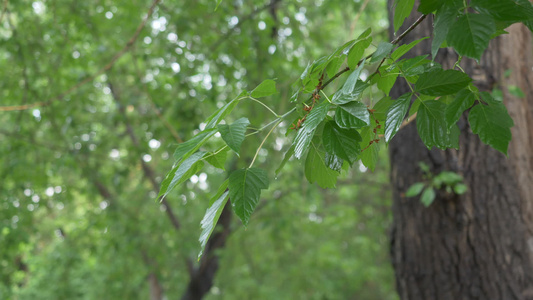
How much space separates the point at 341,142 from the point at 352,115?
59 mm

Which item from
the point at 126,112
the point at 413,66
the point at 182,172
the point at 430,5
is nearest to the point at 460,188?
the point at 413,66

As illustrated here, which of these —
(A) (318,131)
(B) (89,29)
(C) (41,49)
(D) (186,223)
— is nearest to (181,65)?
(B) (89,29)

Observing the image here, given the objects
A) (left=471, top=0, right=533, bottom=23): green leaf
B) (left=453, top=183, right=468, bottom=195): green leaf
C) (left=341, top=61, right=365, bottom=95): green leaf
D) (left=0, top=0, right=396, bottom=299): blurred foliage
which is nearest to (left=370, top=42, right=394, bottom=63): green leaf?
(left=341, top=61, right=365, bottom=95): green leaf

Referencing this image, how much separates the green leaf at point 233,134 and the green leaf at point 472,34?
0.35 m

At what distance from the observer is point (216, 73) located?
4875 millimetres

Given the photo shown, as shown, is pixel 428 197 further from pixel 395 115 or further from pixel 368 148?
pixel 395 115

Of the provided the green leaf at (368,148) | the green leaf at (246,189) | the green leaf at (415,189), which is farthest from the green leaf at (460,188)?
the green leaf at (246,189)

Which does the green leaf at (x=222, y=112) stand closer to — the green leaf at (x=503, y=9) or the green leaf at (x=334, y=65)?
the green leaf at (x=334, y=65)

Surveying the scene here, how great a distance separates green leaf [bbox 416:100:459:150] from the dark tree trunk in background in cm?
129

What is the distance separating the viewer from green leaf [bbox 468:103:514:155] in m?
0.80

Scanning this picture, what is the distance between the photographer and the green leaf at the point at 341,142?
0.82 metres

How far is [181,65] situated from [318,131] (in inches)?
142

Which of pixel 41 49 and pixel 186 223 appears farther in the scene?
pixel 186 223

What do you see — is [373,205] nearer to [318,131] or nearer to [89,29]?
[89,29]
